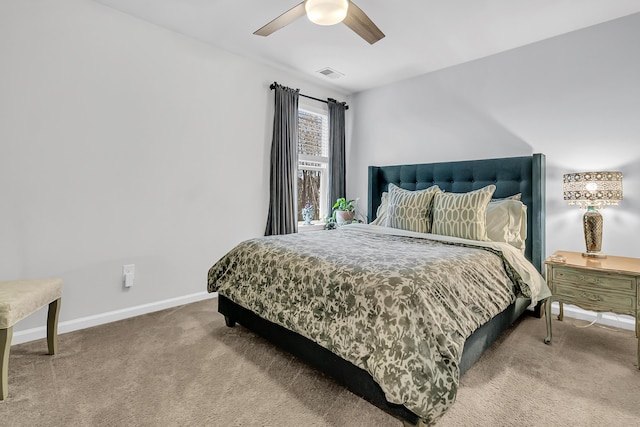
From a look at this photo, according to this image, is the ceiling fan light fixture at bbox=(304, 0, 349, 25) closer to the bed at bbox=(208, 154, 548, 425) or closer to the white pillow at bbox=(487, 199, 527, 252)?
the bed at bbox=(208, 154, 548, 425)

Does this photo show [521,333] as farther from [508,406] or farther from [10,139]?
[10,139]

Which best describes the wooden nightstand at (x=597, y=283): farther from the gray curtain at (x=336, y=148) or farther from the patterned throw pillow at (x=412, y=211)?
the gray curtain at (x=336, y=148)

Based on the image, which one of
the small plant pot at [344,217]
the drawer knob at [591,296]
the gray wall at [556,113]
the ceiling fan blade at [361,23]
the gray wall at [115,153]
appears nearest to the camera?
the ceiling fan blade at [361,23]

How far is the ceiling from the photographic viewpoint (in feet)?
8.08

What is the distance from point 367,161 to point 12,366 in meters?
4.07

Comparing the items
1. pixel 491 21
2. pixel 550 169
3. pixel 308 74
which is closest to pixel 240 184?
pixel 308 74

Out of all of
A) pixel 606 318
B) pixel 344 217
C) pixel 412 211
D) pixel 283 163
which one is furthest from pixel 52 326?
pixel 606 318

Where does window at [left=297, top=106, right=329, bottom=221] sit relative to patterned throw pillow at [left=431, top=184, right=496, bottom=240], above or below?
above

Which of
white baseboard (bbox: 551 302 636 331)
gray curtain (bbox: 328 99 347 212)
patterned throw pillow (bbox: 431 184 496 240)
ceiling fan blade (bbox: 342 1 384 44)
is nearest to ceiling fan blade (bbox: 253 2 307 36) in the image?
ceiling fan blade (bbox: 342 1 384 44)

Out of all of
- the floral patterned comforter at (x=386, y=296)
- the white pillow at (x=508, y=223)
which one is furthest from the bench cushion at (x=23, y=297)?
the white pillow at (x=508, y=223)

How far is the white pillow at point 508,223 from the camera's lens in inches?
105

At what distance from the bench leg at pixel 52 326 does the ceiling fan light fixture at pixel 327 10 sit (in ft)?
8.36

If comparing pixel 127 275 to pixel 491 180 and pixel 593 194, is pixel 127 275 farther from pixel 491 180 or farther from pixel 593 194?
pixel 593 194

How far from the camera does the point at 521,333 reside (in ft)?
8.16
